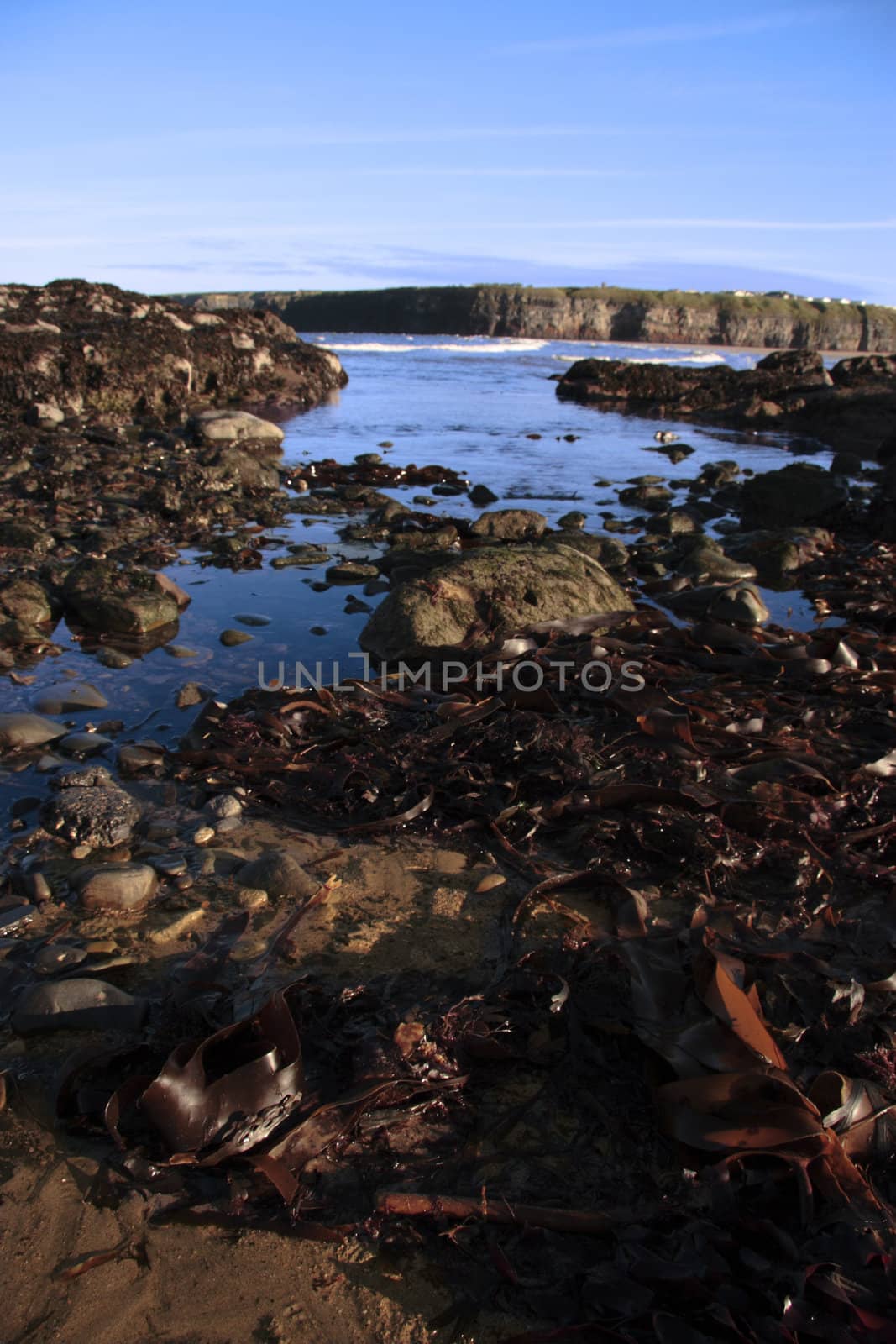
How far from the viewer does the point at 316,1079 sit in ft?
6.99

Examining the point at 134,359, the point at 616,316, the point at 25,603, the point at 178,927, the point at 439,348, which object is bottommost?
the point at 178,927

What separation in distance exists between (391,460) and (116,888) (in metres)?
10.2

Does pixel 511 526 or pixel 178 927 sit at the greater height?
pixel 511 526

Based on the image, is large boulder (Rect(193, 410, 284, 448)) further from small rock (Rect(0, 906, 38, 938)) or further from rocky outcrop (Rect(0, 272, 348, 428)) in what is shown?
small rock (Rect(0, 906, 38, 938))

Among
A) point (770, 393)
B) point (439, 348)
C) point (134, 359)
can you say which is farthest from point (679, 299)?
point (134, 359)

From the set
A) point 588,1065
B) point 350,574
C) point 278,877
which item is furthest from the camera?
point 350,574

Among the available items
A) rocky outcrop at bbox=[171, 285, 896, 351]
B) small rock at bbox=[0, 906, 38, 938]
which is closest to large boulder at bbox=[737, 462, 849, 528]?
small rock at bbox=[0, 906, 38, 938]

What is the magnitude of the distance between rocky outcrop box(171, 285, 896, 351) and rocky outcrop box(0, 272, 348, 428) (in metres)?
54.5

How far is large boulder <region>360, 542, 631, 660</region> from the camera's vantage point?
16.7 feet

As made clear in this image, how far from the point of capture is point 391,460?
12359 mm

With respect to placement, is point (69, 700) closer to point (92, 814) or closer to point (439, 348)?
point (92, 814)

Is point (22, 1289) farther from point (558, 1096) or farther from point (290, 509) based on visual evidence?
point (290, 509)

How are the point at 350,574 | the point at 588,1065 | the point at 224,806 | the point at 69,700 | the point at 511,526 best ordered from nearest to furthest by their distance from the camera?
the point at 588,1065, the point at 224,806, the point at 69,700, the point at 350,574, the point at 511,526

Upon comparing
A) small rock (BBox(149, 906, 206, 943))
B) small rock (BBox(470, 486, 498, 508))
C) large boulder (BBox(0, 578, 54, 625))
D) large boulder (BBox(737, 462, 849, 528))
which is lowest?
small rock (BBox(149, 906, 206, 943))
